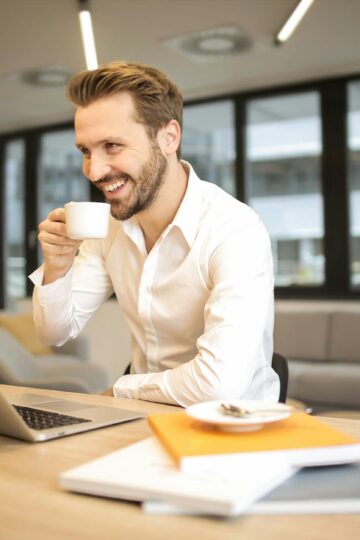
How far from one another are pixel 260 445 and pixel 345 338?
4.26 m

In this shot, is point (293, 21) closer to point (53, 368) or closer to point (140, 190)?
point (140, 190)

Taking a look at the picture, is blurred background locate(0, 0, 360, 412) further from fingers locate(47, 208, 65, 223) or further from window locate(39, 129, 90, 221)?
fingers locate(47, 208, 65, 223)

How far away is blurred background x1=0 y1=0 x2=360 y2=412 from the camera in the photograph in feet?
13.5

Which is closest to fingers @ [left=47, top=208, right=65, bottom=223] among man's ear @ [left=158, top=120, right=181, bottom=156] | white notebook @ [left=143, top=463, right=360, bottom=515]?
man's ear @ [left=158, top=120, right=181, bottom=156]

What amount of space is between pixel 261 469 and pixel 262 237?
1050mm

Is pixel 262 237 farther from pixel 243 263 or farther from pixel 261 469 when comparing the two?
pixel 261 469

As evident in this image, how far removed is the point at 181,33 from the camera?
440cm

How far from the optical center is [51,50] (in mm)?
4723

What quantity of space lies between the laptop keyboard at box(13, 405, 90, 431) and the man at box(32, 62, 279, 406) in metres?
0.33

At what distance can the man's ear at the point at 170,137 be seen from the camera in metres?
1.83

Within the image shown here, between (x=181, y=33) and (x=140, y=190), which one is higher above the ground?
(x=181, y=33)

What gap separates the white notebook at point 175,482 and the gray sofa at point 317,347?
3.70 m

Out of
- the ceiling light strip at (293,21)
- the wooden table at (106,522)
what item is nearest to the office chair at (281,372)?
the wooden table at (106,522)

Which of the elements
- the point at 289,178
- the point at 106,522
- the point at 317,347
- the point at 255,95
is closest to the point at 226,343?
the point at 106,522
